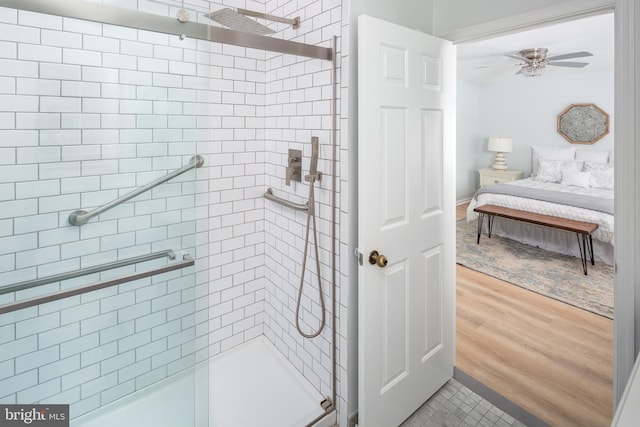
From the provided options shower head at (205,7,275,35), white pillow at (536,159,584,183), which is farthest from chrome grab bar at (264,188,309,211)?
white pillow at (536,159,584,183)

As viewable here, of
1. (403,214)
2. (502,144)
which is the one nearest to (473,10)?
(403,214)

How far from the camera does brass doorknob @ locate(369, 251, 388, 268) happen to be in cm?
161

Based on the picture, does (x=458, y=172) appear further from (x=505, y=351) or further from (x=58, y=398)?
(x=58, y=398)

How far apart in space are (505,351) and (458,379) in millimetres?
573

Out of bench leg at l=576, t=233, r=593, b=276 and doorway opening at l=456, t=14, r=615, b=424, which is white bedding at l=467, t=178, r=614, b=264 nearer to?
bench leg at l=576, t=233, r=593, b=276

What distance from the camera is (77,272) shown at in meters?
1.31

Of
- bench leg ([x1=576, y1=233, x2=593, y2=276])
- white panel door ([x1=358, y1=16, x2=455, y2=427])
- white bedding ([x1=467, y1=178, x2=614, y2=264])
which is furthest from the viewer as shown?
white bedding ([x1=467, y1=178, x2=614, y2=264])

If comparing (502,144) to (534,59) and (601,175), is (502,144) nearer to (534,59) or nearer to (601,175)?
(601,175)

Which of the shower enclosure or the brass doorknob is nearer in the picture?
the shower enclosure

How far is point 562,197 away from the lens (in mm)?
4512

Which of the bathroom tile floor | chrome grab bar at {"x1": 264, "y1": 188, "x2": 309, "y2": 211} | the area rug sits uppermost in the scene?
chrome grab bar at {"x1": 264, "y1": 188, "x2": 309, "y2": 211}

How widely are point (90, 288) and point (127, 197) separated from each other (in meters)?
0.37

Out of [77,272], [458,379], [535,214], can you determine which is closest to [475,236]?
[535,214]

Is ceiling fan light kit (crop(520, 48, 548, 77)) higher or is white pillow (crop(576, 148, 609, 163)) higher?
ceiling fan light kit (crop(520, 48, 548, 77))
